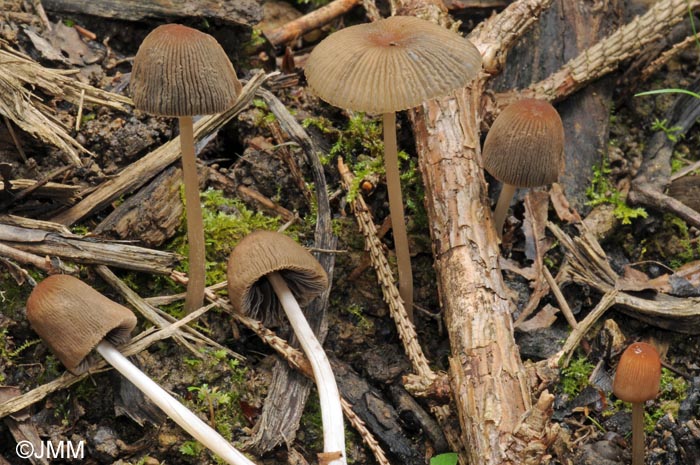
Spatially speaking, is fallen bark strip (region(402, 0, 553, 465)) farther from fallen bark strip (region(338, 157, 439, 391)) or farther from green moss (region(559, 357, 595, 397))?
green moss (region(559, 357, 595, 397))

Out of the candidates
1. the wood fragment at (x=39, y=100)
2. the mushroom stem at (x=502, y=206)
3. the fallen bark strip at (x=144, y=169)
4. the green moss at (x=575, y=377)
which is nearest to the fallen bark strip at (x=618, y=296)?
the green moss at (x=575, y=377)

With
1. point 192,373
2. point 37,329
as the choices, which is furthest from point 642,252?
point 37,329

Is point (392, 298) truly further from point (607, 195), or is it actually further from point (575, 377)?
point (607, 195)

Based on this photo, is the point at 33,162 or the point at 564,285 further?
the point at 564,285

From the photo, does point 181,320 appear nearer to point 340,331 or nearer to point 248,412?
point 248,412

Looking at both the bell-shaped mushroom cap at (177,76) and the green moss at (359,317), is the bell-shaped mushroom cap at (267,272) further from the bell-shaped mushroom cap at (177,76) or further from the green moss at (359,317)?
the bell-shaped mushroom cap at (177,76)

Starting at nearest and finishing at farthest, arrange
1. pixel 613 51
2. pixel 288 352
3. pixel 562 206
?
pixel 288 352 → pixel 562 206 → pixel 613 51

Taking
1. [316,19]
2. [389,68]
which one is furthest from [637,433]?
[316,19]
